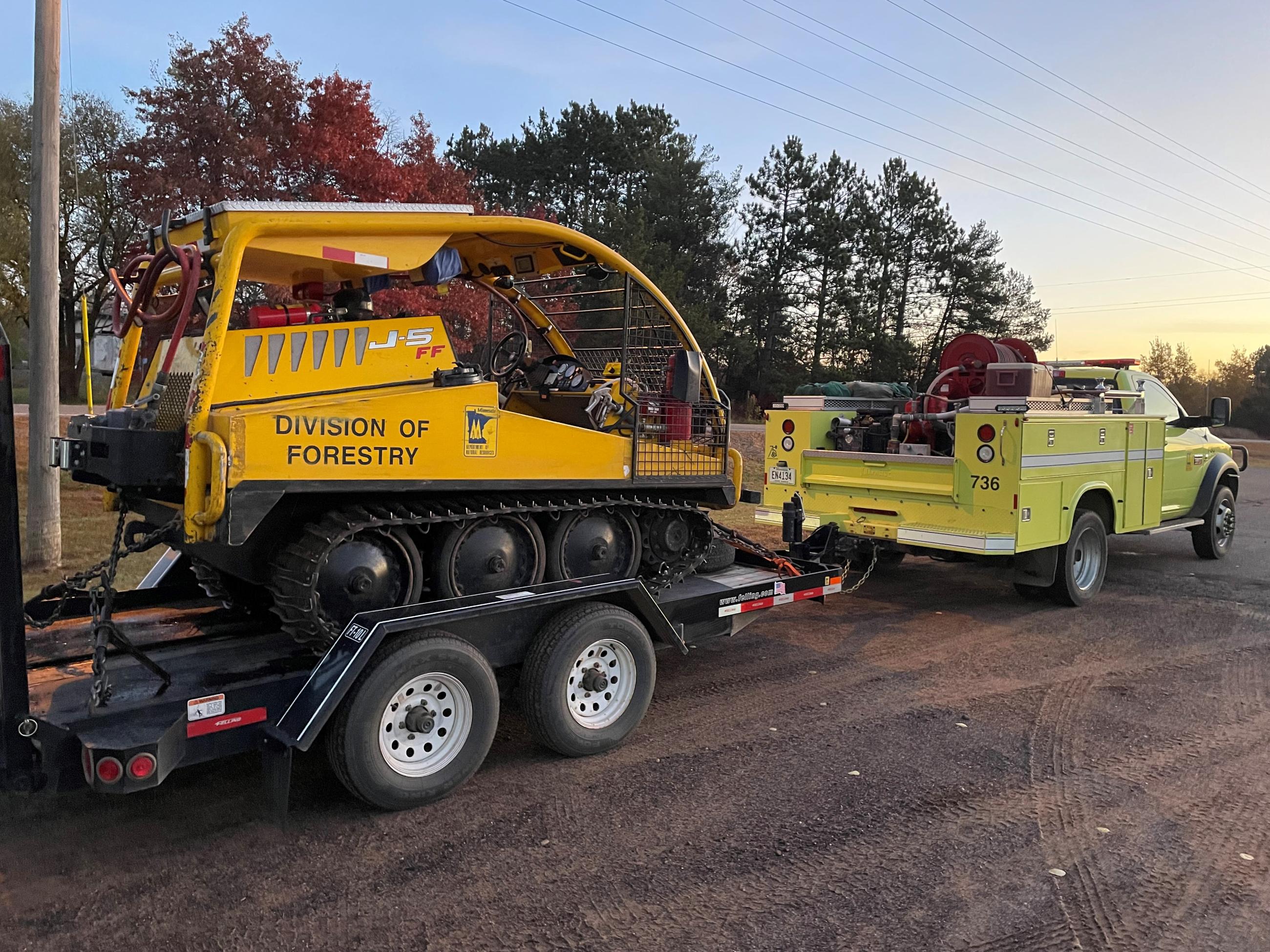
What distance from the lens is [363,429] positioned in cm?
419

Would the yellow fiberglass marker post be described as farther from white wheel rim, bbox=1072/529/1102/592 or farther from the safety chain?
white wheel rim, bbox=1072/529/1102/592

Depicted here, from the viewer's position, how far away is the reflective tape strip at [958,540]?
7.44 metres

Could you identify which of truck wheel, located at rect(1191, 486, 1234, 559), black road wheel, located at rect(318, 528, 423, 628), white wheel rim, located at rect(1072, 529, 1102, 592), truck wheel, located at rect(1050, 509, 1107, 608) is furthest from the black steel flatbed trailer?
truck wheel, located at rect(1191, 486, 1234, 559)

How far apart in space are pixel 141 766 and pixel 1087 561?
795cm

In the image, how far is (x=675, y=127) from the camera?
36.4 metres

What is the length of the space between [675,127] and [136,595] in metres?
34.4

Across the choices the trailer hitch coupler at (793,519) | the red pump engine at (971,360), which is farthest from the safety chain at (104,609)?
the red pump engine at (971,360)

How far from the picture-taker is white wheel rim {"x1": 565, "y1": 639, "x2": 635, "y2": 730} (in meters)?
4.82

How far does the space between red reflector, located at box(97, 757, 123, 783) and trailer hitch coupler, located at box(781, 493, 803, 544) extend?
4824mm

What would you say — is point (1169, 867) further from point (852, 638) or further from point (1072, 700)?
point (852, 638)

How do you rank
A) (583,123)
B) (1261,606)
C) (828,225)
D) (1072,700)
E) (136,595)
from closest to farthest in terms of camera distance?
(136,595)
(1072,700)
(1261,606)
(583,123)
(828,225)

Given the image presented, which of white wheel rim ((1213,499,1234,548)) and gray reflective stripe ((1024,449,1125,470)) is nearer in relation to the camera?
gray reflective stripe ((1024,449,1125,470))

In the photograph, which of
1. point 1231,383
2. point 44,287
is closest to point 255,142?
point 44,287

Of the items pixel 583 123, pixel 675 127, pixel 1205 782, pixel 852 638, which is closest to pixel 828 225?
pixel 675 127
